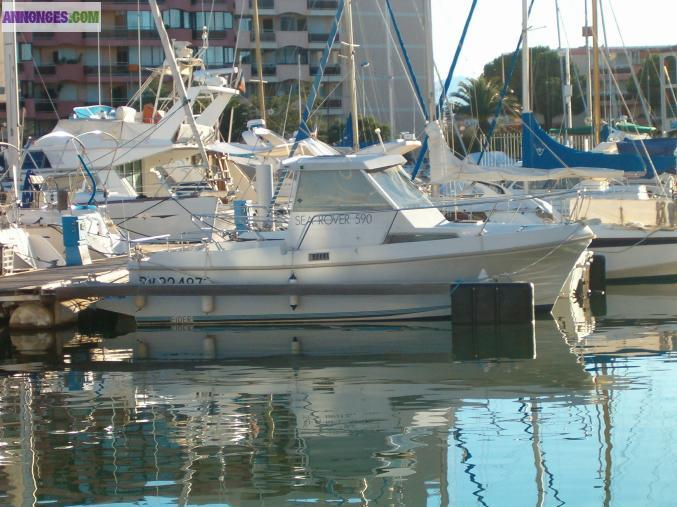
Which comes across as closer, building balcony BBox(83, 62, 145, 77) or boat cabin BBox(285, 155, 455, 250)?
boat cabin BBox(285, 155, 455, 250)

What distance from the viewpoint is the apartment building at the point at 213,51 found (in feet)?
224

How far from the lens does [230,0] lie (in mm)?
71188

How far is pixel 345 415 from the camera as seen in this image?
12.9 metres

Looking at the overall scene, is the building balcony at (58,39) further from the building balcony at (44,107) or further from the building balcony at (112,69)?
the building balcony at (44,107)

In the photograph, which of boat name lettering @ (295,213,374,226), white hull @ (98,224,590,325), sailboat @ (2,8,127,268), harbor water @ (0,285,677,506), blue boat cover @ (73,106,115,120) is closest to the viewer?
harbor water @ (0,285,677,506)

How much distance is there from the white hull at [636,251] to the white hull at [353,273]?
15.8 ft

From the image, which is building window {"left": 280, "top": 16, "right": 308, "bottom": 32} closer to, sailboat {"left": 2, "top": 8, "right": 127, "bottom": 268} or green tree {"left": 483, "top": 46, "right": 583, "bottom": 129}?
green tree {"left": 483, "top": 46, "right": 583, "bottom": 129}

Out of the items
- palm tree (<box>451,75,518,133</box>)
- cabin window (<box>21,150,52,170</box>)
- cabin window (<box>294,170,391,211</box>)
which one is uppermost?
palm tree (<box>451,75,518,133</box>)

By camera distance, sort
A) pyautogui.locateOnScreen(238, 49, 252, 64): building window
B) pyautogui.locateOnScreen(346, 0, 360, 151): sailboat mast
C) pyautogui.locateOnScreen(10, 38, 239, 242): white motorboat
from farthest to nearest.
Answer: pyautogui.locateOnScreen(238, 49, 252, 64): building window
pyautogui.locateOnScreen(10, 38, 239, 242): white motorboat
pyautogui.locateOnScreen(346, 0, 360, 151): sailboat mast

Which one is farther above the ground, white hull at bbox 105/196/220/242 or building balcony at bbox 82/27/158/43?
building balcony at bbox 82/27/158/43

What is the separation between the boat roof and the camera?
61.8 feet

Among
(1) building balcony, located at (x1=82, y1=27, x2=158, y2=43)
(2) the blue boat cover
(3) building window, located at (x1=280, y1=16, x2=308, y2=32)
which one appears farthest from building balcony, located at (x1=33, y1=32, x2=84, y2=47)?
(2) the blue boat cover
